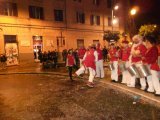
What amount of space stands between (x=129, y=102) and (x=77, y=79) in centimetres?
569

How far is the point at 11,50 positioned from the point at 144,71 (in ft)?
63.9

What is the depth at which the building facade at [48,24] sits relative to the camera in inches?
960

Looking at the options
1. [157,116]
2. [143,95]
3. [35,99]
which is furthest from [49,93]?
[157,116]

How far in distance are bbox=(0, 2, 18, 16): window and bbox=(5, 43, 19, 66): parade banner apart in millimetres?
3689

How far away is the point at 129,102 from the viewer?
7.15 m

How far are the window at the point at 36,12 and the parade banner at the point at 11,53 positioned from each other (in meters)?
4.95

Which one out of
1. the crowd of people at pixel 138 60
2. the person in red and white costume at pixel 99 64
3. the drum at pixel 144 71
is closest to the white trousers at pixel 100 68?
the person in red and white costume at pixel 99 64

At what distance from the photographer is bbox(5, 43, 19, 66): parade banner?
934 inches

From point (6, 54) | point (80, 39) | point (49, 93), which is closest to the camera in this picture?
point (49, 93)

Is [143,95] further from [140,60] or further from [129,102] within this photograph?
[140,60]

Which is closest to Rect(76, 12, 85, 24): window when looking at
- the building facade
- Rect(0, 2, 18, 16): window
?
the building facade

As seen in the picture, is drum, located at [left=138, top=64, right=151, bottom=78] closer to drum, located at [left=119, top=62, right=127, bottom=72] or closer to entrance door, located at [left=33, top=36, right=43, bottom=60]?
drum, located at [left=119, top=62, right=127, bottom=72]

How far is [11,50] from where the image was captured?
2406cm

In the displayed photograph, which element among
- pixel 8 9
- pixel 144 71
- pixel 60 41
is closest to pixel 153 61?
pixel 144 71
